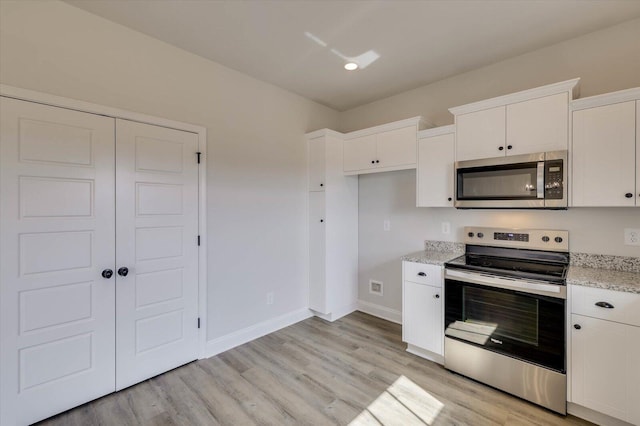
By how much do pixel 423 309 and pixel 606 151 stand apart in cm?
181

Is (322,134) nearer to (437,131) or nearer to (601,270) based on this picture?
(437,131)

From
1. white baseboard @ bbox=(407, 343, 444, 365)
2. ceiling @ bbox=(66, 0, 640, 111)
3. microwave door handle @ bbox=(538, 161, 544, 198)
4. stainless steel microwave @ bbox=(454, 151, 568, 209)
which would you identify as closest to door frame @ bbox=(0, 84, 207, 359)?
ceiling @ bbox=(66, 0, 640, 111)

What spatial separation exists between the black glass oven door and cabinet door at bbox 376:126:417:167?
1.31 m

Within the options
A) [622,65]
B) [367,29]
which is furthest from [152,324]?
[622,65]

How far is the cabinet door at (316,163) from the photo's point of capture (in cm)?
350

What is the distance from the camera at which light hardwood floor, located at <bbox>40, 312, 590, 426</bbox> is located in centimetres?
197

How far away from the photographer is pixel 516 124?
2342 millimetres

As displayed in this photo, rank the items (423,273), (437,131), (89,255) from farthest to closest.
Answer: (437,131), (423,273), (89,255)

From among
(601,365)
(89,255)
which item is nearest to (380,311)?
(601,365)

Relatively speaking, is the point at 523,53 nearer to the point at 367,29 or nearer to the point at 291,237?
the point at 367,29

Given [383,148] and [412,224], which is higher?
[383,148]

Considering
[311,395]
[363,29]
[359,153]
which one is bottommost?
[311,395]

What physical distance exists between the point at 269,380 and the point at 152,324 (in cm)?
109

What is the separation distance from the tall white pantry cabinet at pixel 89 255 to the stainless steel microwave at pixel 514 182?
2.47 m
